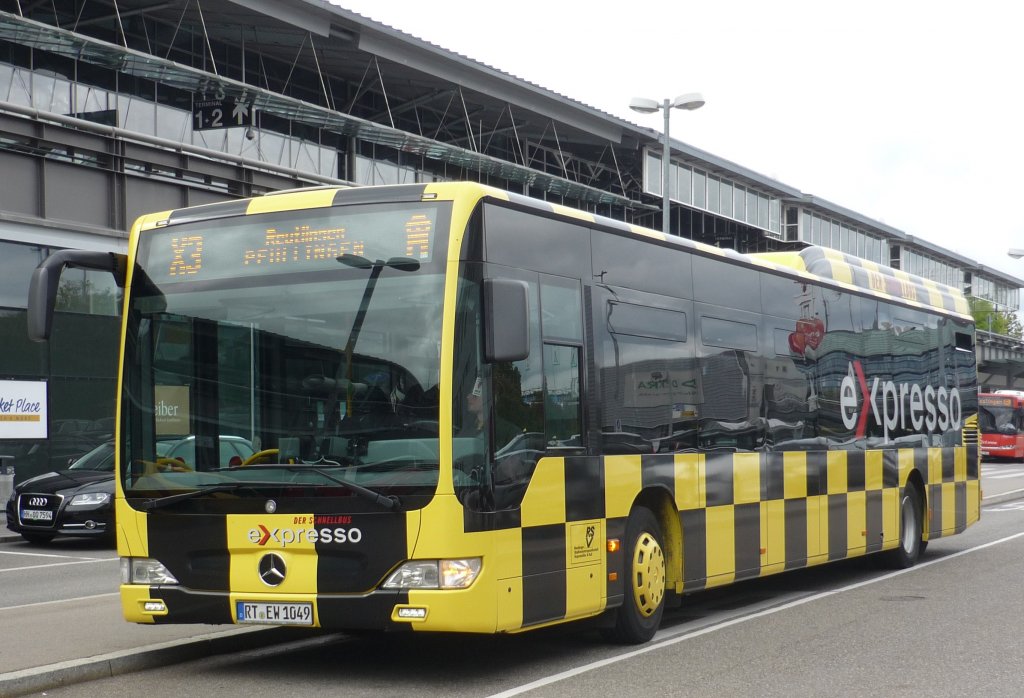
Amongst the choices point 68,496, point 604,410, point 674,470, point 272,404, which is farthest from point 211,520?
point 68,496

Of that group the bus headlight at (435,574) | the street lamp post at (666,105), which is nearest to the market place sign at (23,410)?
the street lamp post at (666,105)

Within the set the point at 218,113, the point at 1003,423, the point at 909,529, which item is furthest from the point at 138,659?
the point at 1003,423

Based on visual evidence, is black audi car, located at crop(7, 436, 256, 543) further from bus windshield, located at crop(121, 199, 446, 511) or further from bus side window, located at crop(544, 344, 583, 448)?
bus side window, located at crop(544, 344, 583, 448)

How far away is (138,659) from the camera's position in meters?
8.40

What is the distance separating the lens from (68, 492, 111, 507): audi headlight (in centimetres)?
1854

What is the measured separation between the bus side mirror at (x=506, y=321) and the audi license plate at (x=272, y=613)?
6.08ft

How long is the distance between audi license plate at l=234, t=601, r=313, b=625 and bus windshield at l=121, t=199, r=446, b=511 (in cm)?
66

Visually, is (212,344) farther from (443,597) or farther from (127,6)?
(127,6)

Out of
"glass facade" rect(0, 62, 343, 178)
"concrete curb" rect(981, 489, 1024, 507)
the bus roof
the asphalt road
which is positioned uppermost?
"glass facade" rect(0, 62, 343, 178)

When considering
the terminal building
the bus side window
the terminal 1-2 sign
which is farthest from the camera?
the terminal 1-2 sign

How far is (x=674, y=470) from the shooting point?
10117 mm

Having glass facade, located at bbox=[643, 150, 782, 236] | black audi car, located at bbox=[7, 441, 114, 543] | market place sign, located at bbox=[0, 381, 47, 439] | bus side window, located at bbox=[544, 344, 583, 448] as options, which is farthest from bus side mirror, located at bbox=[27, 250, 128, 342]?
glass facade, located at bbox=[643, 150, 782, 236]

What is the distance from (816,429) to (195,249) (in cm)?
684

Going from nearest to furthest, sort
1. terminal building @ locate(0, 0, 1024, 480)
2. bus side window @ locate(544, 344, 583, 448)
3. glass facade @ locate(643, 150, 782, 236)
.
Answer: bus side window @ locate(544, 344, 583, 448), terminal building @ locate(0, 0, 1024, 480), glass facade @ locate(643, 150, 782, 236)
